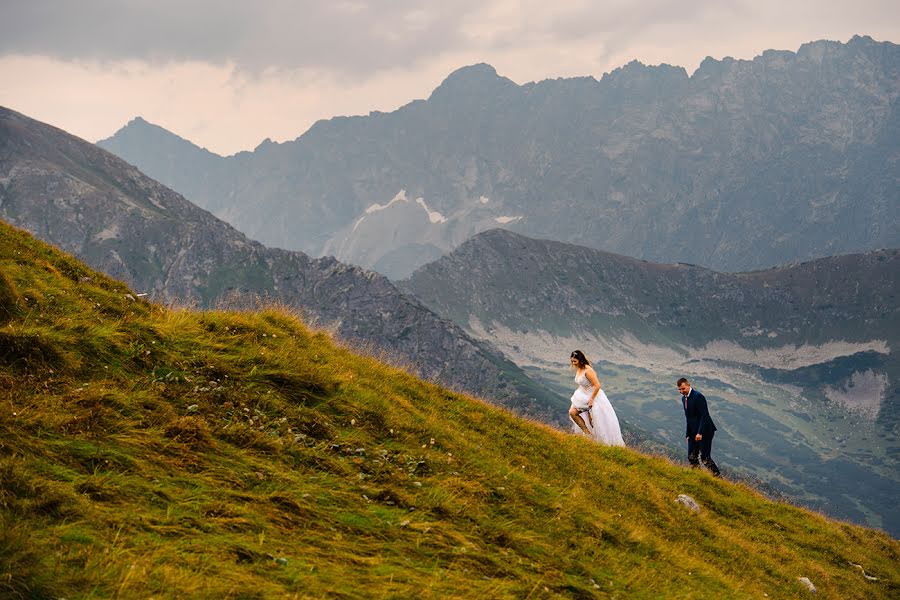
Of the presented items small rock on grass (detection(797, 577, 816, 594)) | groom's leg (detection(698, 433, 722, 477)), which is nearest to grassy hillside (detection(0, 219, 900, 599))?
small rock on grass (detection(797, 577, 816, 594))

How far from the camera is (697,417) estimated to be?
23547mm

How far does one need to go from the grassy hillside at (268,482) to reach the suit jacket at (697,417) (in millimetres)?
6848

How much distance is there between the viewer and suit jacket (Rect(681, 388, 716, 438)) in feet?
77.1

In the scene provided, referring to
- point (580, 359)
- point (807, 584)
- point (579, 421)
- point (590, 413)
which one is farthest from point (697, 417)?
point (807, 584)

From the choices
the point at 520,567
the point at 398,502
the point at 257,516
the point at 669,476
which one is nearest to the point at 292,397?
the point at 398,502

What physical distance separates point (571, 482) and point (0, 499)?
35.7 feet

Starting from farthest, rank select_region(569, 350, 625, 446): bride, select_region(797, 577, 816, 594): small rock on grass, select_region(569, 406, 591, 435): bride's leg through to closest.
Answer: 1. select_region(569, 406, 591, 435): bride's leg
2. select_region(569, 350, 625, 446): bride
3. select_region(797, 577, 816, 594): small rock on grass

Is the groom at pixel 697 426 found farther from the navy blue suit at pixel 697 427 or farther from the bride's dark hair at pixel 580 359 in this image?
the bride's dark hair at pixel 580 359

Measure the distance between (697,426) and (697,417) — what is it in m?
0.32

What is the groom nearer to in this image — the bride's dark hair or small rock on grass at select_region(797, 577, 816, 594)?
the bride's dark hair

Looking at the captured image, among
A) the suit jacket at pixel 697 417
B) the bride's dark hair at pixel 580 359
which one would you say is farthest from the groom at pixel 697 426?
the bride's dark hair at pixel 580 359

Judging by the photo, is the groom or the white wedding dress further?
the groom

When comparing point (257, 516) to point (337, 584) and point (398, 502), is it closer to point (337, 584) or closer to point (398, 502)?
point (337, 584)

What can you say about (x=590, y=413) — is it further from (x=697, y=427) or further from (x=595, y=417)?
(x=697, y=427)
